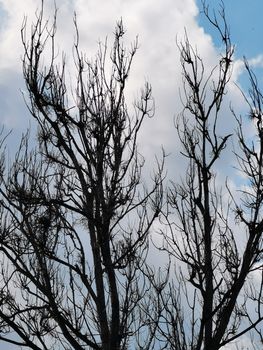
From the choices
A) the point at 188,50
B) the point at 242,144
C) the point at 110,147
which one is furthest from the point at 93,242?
the point at 188,50

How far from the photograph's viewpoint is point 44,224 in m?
7.20

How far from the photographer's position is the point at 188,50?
7180 millimetres

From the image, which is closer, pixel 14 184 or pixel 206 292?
pixel 206 292

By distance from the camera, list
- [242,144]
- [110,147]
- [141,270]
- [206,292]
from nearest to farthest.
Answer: [206,292] < [242,144] < [110,147] < [141,270]

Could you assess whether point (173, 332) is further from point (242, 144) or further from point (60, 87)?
point (60, 87)

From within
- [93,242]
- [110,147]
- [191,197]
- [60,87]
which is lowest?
[93,242]

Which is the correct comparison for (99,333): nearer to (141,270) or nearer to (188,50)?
(141,270)

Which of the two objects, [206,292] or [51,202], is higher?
[51,202]

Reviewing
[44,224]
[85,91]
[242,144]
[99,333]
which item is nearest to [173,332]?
[99,333]

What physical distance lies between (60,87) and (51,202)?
1517mm

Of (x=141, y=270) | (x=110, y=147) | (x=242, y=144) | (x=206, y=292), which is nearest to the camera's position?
(x=206, y=292)

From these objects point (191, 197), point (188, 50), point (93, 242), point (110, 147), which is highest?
point (188, 50)

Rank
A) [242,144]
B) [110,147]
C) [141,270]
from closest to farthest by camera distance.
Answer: [242,144] < [110,147] < [141,270]

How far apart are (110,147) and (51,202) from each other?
1034 millimetres
